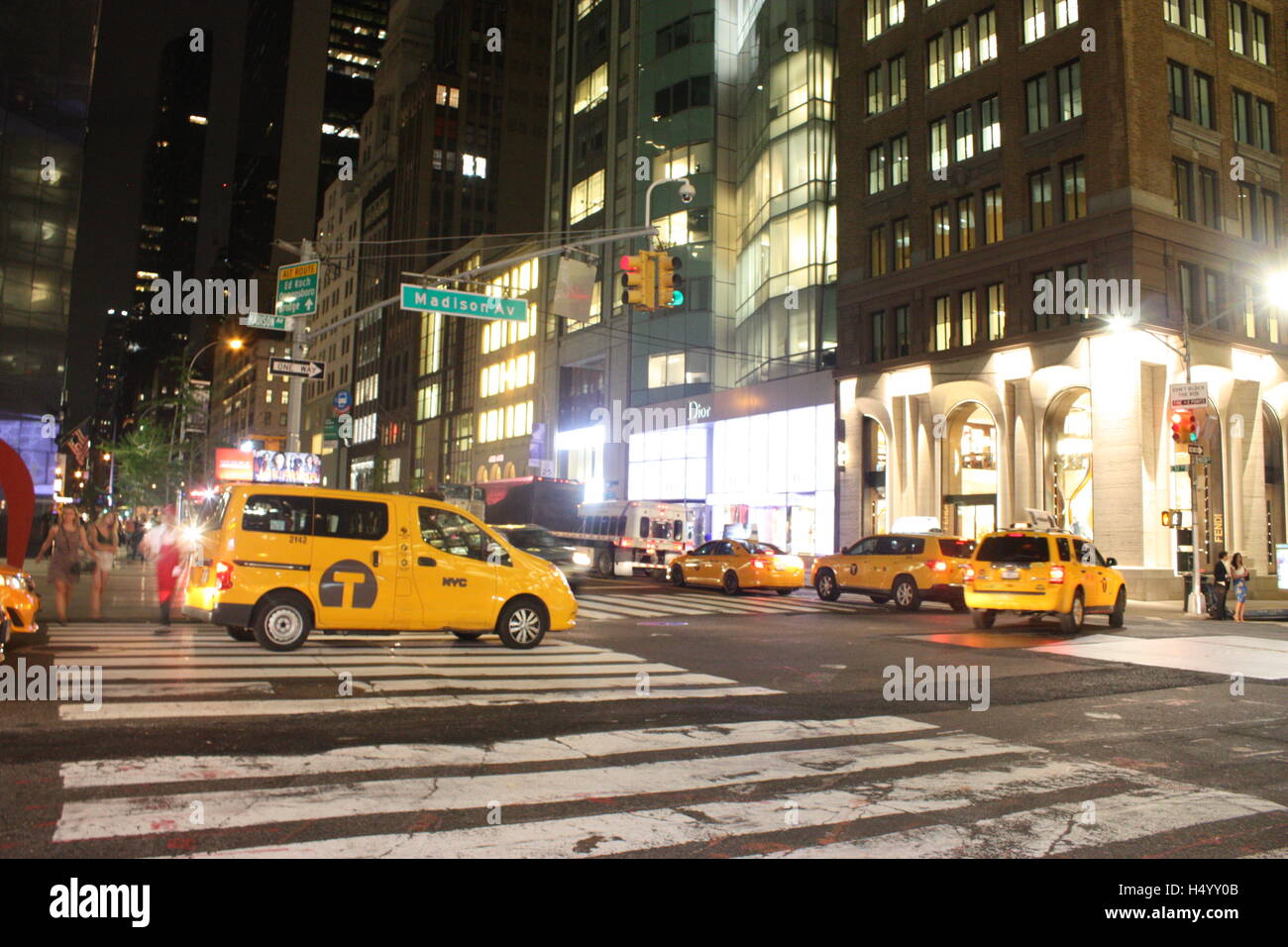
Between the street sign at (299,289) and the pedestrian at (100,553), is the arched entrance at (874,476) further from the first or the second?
the pedestrian at (100,553)

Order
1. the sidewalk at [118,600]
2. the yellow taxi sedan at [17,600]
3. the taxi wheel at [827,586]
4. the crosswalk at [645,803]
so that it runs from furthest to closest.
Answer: the taxi wheel at [827,586]
the sidewalk at [118,600]
the yellow taxi sedan at [17,600]
the crosswalk at [645,803]

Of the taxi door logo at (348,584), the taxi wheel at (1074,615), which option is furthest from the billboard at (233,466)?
the taxi wheel at (1074,615)

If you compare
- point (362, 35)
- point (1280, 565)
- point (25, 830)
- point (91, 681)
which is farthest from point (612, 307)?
point (362, 35)

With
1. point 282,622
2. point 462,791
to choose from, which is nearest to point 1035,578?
point 282,622

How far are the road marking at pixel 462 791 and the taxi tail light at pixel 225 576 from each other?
6366 millimetres

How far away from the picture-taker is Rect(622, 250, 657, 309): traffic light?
57.6ft

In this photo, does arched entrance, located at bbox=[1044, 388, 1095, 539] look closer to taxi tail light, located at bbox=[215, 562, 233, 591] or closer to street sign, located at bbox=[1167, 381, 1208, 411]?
street sign, located at bbox=[1167, 381, 1208, 411]

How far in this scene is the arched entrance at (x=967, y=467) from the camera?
35.6 metres

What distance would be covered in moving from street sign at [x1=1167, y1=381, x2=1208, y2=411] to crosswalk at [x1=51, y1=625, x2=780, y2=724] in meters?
18.3

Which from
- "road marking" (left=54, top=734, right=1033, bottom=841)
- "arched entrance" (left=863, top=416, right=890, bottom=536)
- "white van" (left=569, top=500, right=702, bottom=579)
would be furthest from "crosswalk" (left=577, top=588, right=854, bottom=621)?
"arched entrance" (left=863, top=416, right=890, bottom=536)

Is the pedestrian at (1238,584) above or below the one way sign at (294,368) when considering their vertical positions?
below

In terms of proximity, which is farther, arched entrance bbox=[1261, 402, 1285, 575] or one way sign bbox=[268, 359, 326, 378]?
arched entrance bbox=[1261, 402, 1285, 575]
